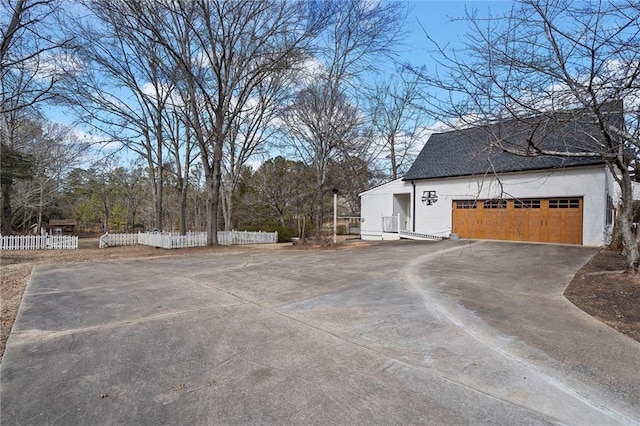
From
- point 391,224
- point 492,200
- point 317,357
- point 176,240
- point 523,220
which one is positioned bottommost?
point 317,357

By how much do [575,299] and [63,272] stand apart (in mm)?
11526

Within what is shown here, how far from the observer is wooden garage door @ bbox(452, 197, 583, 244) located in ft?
47.5

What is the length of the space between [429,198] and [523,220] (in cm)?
473

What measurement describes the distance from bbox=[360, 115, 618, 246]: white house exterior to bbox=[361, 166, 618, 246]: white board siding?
0.10 feet

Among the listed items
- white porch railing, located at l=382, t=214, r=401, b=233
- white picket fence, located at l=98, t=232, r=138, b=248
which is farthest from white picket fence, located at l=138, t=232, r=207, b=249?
white porch railing, located at l=382, t=214, r=401, b=233

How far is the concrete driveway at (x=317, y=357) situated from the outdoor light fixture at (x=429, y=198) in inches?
484

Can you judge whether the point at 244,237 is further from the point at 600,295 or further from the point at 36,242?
the point at 600,295

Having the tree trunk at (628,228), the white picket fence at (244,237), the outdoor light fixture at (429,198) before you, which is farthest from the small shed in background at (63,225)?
the tree trunk at (628,228)

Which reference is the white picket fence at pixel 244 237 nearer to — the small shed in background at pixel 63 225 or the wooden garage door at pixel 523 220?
the wooden garage door at pixel 523 220

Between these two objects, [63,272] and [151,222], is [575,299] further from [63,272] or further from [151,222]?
[151,222]

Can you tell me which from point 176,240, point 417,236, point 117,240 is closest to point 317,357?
point 176,240

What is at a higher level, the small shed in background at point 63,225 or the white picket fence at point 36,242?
the small shed in background at point 63,225

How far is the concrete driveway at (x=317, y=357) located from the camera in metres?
2.53

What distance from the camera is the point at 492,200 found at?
646 inches
